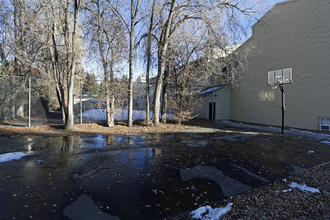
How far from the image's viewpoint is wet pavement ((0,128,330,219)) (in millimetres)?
2473

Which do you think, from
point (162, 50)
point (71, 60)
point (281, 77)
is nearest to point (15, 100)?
point (71, 60)

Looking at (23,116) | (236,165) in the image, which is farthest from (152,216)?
(23,116)

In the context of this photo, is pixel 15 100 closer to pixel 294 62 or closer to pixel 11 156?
pixel 11 156

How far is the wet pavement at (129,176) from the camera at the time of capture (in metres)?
2.47

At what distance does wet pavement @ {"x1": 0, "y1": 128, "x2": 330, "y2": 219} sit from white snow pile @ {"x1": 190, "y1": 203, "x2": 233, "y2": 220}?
0.13m

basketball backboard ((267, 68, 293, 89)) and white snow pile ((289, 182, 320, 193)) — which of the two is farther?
basketball backboard ((267, 68, 293, 89))

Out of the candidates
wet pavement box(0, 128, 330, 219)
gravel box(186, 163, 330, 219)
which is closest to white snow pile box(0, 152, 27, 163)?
wet pavement box(0, 128, 330, 219)

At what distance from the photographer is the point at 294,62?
39.0ft

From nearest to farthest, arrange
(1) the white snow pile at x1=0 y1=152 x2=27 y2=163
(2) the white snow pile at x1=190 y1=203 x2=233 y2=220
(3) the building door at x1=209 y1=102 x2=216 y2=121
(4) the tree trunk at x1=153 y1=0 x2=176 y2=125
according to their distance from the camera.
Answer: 1. (2) the white snow pile at x1=190 y1=203 x2=233 y2=220
2. (1) the white snow pile at x1=0 y1=152 x2=27 y2=163
3. (4) the tree trunk at x1=153 y1=0 x2=176 y2=125
4. (3) the building door at x1=209 y1=102 x2=216 y2=121

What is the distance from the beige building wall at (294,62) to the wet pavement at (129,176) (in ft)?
21.0

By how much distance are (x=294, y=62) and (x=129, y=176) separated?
1343cm

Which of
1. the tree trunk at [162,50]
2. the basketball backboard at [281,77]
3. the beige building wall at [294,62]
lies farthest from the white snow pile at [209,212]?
the beige building wall at [294,62]

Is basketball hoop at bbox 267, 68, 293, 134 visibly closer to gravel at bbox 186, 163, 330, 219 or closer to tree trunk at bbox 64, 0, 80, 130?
gravel at bbox 186, 163, 330, 219

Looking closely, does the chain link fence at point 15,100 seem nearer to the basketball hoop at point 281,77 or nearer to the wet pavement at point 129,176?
the wet pavement at point 129,176
